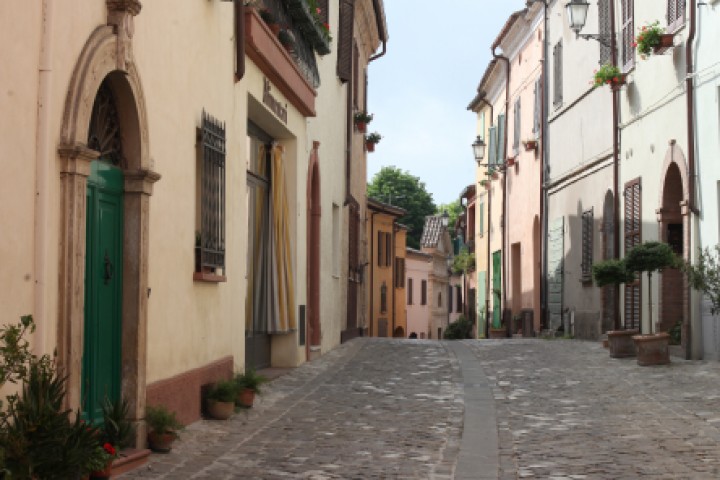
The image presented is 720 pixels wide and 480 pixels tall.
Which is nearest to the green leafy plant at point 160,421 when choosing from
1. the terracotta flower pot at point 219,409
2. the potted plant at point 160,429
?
the potted plant at point 160,429

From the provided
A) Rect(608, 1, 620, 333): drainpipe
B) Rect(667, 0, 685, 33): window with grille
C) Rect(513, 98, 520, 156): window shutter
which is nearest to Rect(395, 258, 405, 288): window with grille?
Rect(513, 98, 520, 156): window shutter

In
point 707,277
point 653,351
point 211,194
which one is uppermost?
point 211,194

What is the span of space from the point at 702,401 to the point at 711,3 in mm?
6260

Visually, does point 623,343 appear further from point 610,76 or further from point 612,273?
point 610,76

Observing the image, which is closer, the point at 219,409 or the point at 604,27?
the point at 219,409

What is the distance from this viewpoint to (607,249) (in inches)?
840

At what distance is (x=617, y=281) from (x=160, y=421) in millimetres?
10118

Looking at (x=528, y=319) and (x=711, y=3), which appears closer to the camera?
(x=711, y=3)

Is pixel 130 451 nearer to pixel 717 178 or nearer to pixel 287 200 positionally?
pixel 287 200

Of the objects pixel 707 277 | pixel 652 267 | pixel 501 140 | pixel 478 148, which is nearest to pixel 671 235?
pixel 652 267

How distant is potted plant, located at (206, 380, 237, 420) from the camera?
982cm

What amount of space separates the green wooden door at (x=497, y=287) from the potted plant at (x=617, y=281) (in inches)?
695

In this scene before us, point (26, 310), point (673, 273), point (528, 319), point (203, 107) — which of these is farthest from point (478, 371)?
point (528, 319)

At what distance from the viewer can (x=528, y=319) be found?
29.4 m
